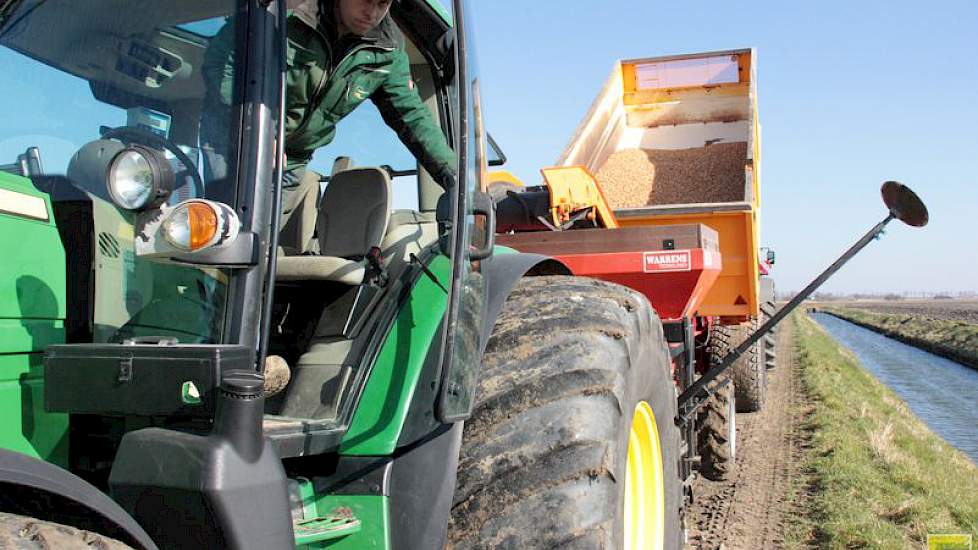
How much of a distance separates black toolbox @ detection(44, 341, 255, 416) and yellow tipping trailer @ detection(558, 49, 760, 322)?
5385 millimetres

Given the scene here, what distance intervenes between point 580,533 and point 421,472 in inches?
17.3

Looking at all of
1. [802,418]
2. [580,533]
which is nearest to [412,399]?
[580,533]

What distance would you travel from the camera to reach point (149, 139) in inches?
81.7

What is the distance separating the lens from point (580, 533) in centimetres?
228

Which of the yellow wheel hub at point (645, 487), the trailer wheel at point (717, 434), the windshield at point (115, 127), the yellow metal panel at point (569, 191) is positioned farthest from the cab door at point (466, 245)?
the trailer wheel at point (717, 434)

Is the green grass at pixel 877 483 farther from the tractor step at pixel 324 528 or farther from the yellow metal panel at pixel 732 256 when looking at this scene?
the tractor step at pixel 324 528

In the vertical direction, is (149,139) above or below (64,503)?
above

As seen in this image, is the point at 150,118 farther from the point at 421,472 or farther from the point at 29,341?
the point at 421,472

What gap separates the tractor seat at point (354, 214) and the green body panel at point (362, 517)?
703 millimetres

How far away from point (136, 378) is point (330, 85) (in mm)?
1019

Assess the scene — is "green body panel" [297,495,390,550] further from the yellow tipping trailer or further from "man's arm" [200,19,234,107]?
the yellow tipping trailer

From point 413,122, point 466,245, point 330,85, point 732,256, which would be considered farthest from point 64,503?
point 732,256

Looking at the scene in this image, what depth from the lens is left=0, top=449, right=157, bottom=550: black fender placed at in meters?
1.47

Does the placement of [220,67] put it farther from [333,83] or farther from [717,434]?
[717,434]
